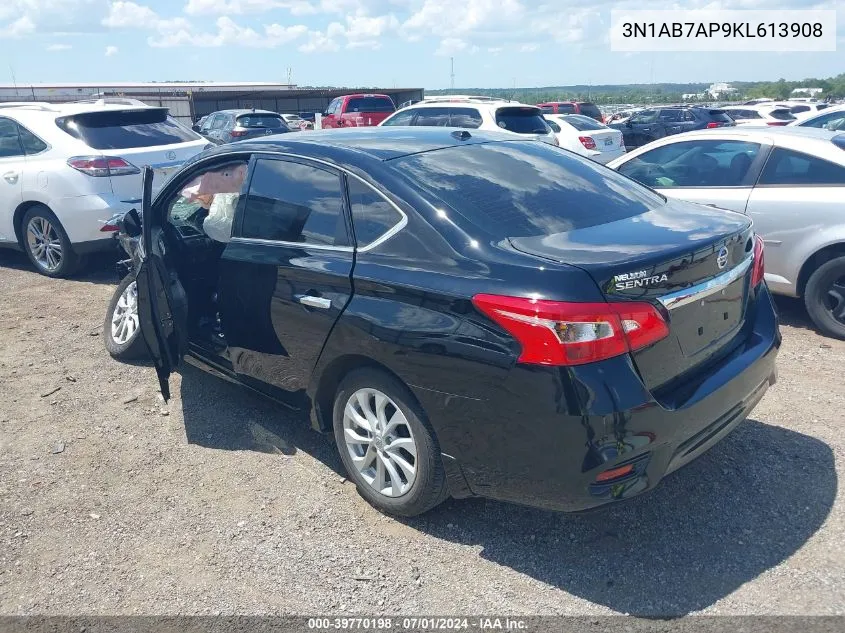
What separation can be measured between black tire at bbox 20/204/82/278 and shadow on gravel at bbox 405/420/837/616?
5561 mm

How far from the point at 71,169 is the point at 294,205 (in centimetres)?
449

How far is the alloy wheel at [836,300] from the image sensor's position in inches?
208

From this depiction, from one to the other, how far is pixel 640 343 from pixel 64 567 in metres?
2.58

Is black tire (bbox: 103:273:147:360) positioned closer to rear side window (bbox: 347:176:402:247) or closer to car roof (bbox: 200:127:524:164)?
car roof (bbox: 200:127:524:164)

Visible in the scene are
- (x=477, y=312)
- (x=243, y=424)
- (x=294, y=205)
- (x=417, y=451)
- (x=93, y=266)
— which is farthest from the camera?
(x=93, y=266)

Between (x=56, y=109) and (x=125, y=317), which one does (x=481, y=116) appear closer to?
(x=56, y=109)

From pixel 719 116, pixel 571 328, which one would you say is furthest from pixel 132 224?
pixel 719 116

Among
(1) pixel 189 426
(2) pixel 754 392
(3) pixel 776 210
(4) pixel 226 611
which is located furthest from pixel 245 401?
(3) pixel 776 210

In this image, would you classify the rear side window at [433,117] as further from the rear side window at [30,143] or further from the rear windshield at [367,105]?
the rear windshield at [367,105]

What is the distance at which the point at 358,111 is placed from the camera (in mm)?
21281

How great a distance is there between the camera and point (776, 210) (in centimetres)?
547

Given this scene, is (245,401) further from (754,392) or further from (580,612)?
(754,392)

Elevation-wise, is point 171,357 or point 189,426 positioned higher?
point 171,357

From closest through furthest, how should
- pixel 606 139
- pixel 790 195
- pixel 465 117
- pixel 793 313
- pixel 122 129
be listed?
pixel 790 195 < pixel 793 313 < pixel 122 129 < pixel 465 117 < pixel 606 139
